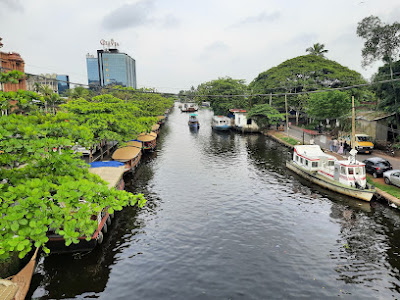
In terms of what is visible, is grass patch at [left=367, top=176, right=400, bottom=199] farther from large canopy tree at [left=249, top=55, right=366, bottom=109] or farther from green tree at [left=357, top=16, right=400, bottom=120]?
large canopy tree at [left=249, top=55, right=366, bottom=109]

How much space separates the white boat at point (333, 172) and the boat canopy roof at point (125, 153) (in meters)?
20.8

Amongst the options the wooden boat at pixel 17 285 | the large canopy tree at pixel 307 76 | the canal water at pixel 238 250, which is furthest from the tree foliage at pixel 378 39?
the wooden boat at pixel 17 285

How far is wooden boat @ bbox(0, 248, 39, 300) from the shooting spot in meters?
11.9

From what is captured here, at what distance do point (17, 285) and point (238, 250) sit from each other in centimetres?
1237

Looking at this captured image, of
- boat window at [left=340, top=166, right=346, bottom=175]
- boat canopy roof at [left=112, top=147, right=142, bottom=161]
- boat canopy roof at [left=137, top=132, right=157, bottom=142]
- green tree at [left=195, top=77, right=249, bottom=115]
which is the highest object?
green tree at [left=195, top=77, right=249, bottom=115]

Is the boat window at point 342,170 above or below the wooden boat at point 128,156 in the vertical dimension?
below

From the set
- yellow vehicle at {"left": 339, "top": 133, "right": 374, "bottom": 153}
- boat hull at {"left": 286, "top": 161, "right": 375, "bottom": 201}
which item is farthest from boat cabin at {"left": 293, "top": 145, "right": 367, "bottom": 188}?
yellow vehicle at {"left": 339, "top": 133, "right": 374, "bottom": 153}

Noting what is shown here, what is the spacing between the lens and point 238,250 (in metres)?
18.9

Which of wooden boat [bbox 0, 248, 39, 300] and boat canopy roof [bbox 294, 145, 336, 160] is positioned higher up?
boat canopy roof [bbox 294, 145, 336, 160]

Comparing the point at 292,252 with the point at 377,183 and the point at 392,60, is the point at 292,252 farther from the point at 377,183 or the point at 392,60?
the point at 392,60

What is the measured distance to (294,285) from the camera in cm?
1550

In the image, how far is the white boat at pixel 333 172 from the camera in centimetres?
2698

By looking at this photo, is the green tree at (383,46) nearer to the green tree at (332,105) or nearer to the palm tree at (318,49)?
the green tree at (332,105)

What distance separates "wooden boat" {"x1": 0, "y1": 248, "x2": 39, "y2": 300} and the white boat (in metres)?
26.0
